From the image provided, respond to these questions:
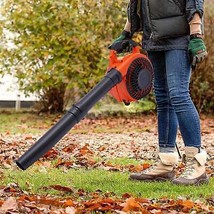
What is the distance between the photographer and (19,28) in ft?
43.6

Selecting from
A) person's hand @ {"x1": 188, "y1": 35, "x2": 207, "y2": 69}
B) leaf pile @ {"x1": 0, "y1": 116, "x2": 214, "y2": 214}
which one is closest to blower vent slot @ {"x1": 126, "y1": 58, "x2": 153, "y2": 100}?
person's hand @ {"x1": 188, "y1": 35, "x2": 207, "y2": 69}

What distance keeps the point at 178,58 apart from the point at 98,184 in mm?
980

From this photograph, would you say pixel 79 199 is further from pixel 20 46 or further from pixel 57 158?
pixel 20 46

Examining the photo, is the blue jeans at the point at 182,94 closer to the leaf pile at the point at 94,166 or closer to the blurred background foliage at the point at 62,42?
the leaf pile at the point at 94,166

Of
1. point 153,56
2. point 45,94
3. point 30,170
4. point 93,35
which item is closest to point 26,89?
point 45,94

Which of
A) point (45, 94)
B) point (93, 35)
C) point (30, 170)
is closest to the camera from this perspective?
point (30, 170)

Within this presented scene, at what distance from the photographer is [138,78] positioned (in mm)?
4566

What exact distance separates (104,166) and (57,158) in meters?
0.71

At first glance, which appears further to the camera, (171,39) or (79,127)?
(79,127)

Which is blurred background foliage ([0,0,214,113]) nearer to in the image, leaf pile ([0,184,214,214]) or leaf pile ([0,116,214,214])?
leaf pile ([0,116,214,214])

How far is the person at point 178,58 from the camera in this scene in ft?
14.8

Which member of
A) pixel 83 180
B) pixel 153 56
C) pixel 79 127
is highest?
pixel 153 56

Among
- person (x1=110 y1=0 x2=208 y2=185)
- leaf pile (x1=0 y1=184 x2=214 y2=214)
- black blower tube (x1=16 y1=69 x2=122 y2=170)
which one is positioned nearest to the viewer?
leaf pile (x1=0 y1=184 x2=214 y2=214)

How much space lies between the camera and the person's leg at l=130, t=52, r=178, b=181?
15.7 feet
